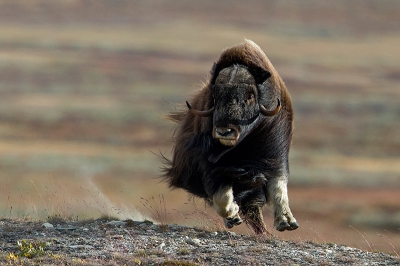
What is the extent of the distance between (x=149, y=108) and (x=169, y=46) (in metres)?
26.8

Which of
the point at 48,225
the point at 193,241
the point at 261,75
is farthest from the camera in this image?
the point at 261,75

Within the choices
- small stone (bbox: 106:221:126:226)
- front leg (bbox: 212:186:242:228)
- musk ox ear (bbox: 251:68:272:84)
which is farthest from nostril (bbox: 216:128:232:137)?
small stone (bbox: 106:221:126:226)

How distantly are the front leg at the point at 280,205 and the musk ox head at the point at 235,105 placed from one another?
0.61m

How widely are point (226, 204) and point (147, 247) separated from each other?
48.0 inches

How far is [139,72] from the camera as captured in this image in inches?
2226

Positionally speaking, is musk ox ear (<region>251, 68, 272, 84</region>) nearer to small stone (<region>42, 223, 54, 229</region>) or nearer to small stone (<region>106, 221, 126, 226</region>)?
small stone (<region>106, 221, 126, 226</region>)

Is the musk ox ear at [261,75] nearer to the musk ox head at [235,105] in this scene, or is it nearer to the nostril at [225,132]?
the musk ox head at [235,105]

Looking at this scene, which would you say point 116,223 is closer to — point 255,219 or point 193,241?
point 193,241

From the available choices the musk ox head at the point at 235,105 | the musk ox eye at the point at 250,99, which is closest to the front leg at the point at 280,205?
the musk ox head at the point at 235,105

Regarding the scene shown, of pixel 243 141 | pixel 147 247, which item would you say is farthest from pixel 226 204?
pixel 147 247

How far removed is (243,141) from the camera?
26.9 ft

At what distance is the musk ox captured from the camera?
7855mm

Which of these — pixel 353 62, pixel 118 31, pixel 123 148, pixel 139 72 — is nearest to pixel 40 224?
pixel 123 148

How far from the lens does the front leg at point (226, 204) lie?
25.8 feet
